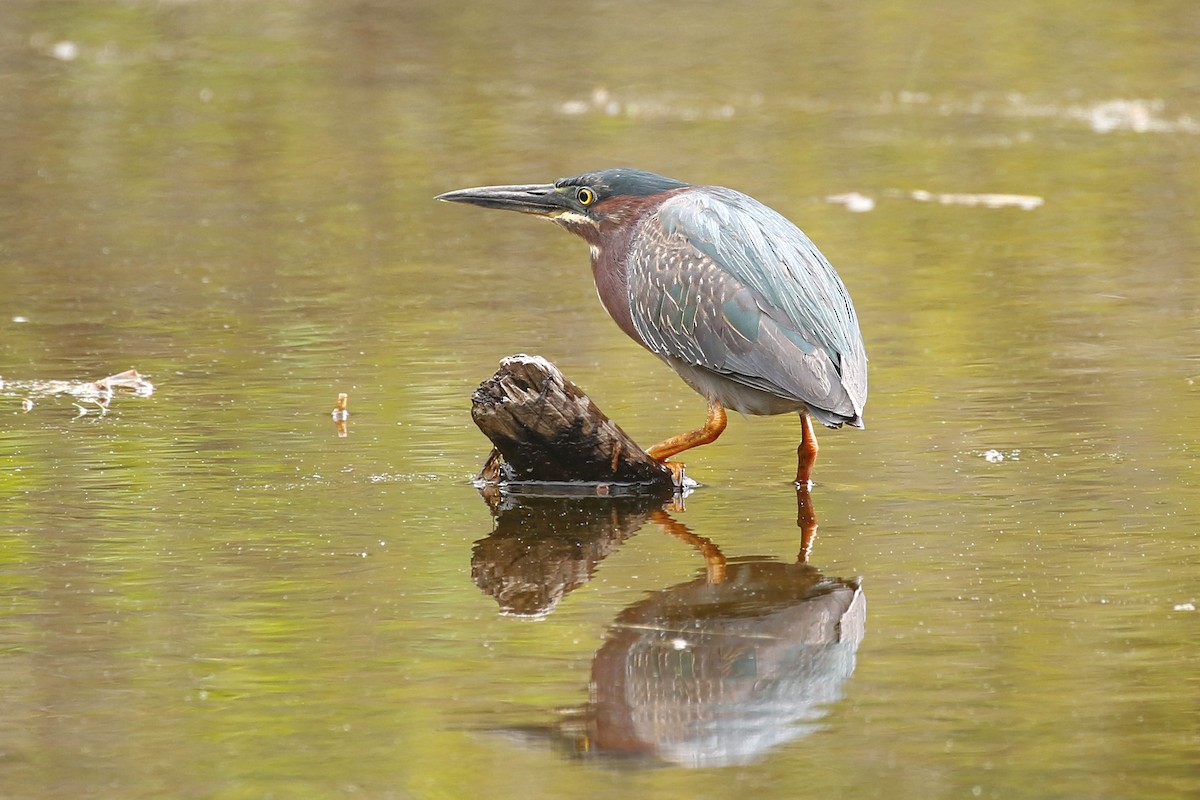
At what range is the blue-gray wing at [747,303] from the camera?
690cm

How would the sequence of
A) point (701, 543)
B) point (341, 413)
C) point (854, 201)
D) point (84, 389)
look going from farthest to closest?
point (854, 201)
point (84, 389)
point (341, 413)
point (701, 543)

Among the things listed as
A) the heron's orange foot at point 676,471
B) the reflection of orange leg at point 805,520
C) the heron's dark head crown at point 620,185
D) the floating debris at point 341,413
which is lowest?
the floating debris at point 341,413

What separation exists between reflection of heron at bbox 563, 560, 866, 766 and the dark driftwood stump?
980mm

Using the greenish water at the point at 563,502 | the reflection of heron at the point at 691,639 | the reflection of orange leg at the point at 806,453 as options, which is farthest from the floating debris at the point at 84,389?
the reflection of orange leg at the point at 806,453

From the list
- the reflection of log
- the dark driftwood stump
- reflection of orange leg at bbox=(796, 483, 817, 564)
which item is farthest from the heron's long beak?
reflection of orange leg at bbox=(796, 483, 817, 564)

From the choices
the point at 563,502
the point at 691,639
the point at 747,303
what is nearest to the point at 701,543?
the point at 563,502

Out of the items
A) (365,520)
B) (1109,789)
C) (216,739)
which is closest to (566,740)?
(216,739)

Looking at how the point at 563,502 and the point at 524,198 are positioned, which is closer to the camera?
the point at 563,502

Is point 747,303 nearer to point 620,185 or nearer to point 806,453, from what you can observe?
point 806,453

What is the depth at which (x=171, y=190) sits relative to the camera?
13.7m

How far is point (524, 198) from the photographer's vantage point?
26.0ft

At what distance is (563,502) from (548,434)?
9.8 inches

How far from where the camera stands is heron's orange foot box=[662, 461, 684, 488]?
23.3 feet

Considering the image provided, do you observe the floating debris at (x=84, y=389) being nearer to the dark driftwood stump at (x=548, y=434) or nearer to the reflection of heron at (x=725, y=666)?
the dark driftwood stump at (x=548, y=434)
